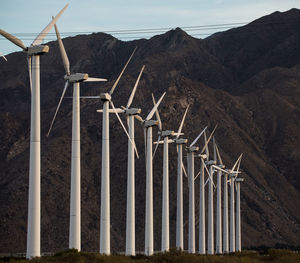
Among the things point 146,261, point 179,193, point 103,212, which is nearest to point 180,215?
point 179,193

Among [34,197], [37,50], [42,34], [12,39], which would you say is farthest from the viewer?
[42,34]

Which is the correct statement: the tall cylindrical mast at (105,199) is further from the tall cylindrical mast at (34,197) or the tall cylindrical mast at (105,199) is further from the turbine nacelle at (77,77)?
the tall cylindrical mast at (34,197)

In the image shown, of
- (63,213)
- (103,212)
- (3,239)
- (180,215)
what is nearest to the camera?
(103,212)

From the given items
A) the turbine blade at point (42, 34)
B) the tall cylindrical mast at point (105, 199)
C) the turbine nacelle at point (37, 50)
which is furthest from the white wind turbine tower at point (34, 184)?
the tall cylindrical mast at point (105, 199)

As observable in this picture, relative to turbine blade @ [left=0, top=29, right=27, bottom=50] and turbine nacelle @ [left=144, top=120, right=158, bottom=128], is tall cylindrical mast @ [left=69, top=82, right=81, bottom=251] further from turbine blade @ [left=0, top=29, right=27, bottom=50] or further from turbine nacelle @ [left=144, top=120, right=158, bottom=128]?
turbine nacelle @ [left=144, top=120, right=158, bottom=128]

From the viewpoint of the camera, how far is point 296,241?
7781 inches

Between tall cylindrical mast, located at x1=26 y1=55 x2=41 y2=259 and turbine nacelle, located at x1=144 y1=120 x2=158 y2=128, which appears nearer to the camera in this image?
tall cylindrical mast, located at x1=26 y1=55 x2=41 y2=259

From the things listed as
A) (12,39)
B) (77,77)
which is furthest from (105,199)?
(12,39)

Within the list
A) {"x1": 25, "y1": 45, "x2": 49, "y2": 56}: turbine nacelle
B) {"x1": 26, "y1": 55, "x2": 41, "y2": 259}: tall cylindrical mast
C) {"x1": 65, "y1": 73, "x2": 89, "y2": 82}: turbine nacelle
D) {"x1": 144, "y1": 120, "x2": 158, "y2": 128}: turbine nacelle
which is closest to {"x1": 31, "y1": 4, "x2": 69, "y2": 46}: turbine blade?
{"x1": 25, "y1": 45, "x2": 49, "y2": 56}: turbine nacelle

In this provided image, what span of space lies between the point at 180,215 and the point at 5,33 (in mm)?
51167

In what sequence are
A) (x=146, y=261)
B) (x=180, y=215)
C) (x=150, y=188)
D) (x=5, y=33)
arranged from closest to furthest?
(x=5, y=33), (x=146, y=261), (x=150, y=188), (x=180, y=215)

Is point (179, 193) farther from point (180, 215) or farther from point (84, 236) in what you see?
point (84, 236)

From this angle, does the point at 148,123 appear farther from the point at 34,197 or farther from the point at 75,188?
the point at 34,197

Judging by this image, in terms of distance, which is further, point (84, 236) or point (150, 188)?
point (84, 236)
